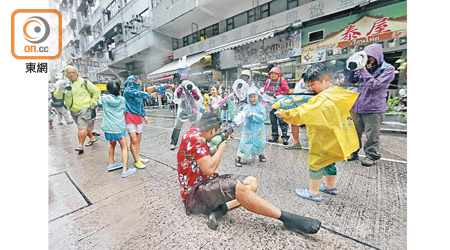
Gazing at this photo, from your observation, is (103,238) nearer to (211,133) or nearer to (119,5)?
(211,133)

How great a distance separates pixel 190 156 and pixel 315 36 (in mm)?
6969

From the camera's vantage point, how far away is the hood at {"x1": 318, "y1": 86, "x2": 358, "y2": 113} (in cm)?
130

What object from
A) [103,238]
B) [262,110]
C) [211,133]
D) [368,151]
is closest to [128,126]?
[103,238]

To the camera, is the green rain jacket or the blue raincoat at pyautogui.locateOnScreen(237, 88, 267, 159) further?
the green rain jacket

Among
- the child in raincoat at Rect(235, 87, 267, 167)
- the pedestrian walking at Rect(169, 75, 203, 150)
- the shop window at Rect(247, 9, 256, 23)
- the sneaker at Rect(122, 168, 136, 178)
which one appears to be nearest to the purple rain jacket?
the child in raincoat at Rect(235, 87, 267, 167)

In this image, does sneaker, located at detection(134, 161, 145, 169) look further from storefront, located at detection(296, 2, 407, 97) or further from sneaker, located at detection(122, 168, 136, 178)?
storefront, located at detection(296, 2, 407, 97)

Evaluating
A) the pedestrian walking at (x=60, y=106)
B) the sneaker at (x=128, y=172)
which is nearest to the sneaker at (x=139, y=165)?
the sneaker at (x=128, y=172)

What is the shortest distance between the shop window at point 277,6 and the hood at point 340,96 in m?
6.94

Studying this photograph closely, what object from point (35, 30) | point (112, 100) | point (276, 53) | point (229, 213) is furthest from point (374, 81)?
point (276, 53)

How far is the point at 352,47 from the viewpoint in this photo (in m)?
5.46

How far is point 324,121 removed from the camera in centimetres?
128

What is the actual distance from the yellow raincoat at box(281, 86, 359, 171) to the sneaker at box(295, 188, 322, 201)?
337 mm

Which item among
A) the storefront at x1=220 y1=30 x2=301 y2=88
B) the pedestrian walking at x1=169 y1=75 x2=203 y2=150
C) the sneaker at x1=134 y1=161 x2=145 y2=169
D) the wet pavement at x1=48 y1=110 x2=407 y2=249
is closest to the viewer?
the wet pavement at x1=48 y1=110 x2=407 y2=249

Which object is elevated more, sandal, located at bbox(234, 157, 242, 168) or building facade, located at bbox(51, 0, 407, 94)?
building facade, located at bbox(51, 0, 407, 94)
